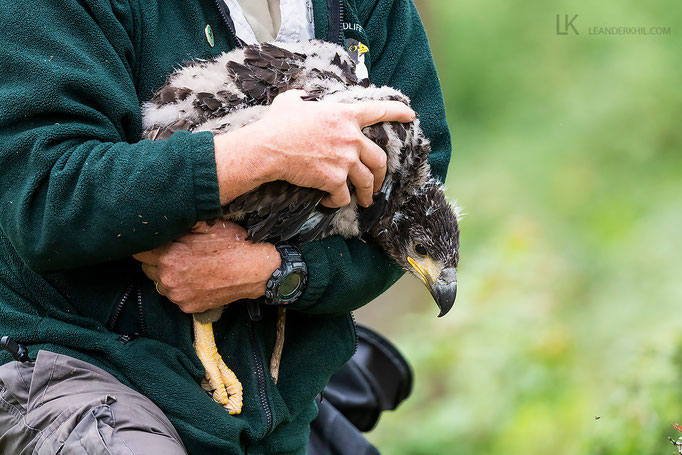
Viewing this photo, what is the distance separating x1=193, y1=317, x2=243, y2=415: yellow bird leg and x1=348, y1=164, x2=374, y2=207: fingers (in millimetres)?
634

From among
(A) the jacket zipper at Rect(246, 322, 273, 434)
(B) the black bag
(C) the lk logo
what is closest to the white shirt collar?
(A) the jacket zipper at Rect(246, 322, 273, 434)

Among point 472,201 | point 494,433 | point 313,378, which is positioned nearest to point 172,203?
point 313,378

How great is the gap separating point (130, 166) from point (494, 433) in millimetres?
3785

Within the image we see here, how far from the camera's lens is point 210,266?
243 cm

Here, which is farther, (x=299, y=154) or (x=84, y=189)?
(x=299, y=154)

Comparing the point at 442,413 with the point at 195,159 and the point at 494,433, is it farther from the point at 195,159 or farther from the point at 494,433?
the point at 195,159

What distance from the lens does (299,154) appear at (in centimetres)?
229

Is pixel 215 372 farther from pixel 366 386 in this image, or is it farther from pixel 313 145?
pixel 366 386

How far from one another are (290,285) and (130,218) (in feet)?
1.91

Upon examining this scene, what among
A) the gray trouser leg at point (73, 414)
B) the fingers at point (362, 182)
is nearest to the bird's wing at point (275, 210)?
the fingers at point (362, 182)

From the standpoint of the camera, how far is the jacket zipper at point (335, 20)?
9.32 ft

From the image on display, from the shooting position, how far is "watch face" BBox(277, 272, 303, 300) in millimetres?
2514

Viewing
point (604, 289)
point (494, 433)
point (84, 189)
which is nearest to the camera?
point (84, 189)

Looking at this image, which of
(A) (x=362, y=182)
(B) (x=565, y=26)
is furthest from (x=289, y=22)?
(B) (x=565, y=26)
